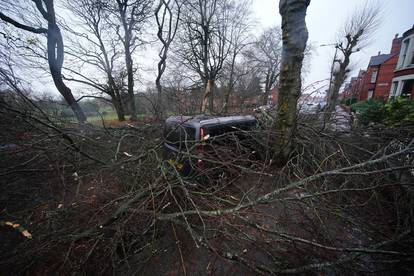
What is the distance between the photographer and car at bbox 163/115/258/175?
119 inches

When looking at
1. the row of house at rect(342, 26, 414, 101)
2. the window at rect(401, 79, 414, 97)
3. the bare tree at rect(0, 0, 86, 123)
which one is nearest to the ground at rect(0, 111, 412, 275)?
the bare tree at rect(0, 0, 86, 123)

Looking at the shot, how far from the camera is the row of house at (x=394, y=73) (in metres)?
12.6

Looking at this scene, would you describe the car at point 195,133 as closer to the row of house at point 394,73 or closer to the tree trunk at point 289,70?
the tree trunk at point 289,70

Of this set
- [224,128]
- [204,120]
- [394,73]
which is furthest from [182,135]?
[394,73]

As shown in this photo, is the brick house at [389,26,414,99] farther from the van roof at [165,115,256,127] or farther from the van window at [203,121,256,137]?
the van roof at [165,115,256,127]

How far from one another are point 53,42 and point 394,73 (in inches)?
944

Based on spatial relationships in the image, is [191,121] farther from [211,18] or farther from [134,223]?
[211,18]

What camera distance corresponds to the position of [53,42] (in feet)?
25.1

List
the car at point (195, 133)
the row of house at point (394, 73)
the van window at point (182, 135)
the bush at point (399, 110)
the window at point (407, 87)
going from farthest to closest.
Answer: the window at point (407, 87) < the row of house at point (394, 73) < the bush at point (399, 110) < the van window at point (182, 135) < the car at point (195, 133)

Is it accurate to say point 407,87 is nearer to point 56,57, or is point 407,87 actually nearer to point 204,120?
point 204,120

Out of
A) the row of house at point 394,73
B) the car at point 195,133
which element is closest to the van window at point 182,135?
the car at point 195,133

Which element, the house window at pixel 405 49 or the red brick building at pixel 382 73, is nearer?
the house window at pixel 405 49

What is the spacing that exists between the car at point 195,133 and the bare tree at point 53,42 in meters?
5.42

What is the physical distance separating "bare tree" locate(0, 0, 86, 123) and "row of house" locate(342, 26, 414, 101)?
1913 cm
